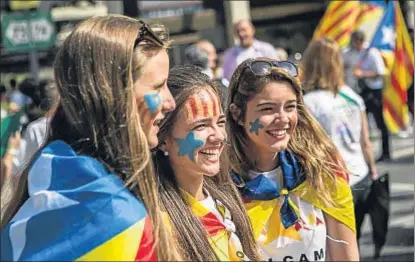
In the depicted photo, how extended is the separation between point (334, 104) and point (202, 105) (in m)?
2.98

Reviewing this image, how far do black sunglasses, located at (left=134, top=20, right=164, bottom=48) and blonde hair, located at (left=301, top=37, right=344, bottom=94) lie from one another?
3513 mm

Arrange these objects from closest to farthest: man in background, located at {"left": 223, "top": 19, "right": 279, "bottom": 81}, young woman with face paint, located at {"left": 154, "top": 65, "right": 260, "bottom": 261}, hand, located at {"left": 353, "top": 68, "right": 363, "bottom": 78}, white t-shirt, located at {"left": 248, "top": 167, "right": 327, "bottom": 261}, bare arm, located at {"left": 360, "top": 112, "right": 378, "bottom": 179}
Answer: young woman with face paint, located at {"left": 154, "top": 65, "right": 260, "bottom": 261} < white t-shirt, located at {"left": 248, "top": 167, "right": 327, "bottom": 261} < bare arm, located at {"left": 360, "top": 112, "right": 378, "bottom": 179} < man in background, located at {"left": 223, "top": 19, "right": 279, "bottom": 81} < hand, located at {"left": 353, "top": 68, "right": 363, "bottom": 78}

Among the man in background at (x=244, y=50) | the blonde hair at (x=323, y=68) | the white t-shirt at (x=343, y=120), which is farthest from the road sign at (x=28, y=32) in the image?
the white t-shirt at (x=343, y=120)

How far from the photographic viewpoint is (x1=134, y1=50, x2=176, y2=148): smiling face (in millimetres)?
1858

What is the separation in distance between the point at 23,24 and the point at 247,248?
10650 mm

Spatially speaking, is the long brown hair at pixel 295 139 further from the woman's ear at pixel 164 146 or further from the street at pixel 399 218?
the street at pixel 399 218

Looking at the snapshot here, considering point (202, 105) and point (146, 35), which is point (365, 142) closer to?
point (202, 105)

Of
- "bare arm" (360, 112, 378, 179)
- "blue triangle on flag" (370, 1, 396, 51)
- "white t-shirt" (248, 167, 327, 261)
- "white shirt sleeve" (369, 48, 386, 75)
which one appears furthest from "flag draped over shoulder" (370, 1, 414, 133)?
"white t-shirt" (248, 167, 327, 261)

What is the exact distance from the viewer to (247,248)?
2457mm

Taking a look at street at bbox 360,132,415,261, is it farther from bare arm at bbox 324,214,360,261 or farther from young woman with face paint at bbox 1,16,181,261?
young woman with face paint at bbox 1,16,181,261

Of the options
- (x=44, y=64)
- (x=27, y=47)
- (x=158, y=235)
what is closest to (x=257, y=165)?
(x=158, y=235)

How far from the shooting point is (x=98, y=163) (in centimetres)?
177

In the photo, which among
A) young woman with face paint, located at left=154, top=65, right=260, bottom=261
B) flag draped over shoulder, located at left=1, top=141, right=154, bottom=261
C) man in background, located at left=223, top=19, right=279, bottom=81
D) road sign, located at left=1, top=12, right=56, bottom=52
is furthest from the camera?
road sign, located at left=1, top=12, right=56, bottom=52

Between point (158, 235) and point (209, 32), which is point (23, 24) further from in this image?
point (158, 235)
